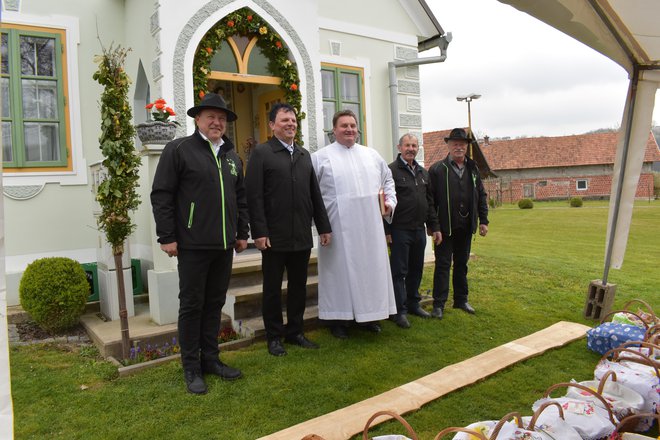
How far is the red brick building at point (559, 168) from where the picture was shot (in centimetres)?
3897

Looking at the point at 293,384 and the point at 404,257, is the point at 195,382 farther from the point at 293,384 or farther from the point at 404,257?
the point at 404,257

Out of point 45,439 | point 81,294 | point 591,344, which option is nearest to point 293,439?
point 45,439

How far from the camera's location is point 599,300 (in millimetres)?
5406

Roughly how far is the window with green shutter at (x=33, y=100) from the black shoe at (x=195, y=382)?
385 cm

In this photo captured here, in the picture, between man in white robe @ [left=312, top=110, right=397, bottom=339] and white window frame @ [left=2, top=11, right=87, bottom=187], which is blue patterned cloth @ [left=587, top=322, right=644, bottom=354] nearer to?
man in white robe @ [left=312, top=110, right=397, bottom=339]

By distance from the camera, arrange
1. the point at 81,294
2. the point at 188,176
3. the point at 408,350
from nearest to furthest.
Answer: the point at 188,176 < the point at 408,350 < the point at 81,294

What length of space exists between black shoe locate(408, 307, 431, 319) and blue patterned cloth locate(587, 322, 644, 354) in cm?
161

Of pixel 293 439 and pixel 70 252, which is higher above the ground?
pixel 70 252

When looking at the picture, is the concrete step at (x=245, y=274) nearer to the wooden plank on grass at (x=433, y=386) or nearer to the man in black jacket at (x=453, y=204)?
the man in black jacket at (x=453, y=204)

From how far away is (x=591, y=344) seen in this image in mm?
4324

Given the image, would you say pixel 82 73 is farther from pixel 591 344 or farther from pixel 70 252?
pixel 591 344

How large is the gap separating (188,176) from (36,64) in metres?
3.87

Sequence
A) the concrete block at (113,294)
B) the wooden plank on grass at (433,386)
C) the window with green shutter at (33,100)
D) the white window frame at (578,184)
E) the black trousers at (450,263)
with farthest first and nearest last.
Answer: the white window frame at (578,184)
the window with green shutter at (33,100)
the black trousers at (450,263)
the concrete block at (113,294)
the wooden plank on grass at (433,386)

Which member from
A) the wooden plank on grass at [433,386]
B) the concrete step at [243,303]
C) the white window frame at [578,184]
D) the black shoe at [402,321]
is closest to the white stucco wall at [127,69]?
the concrete step at [243,303]
